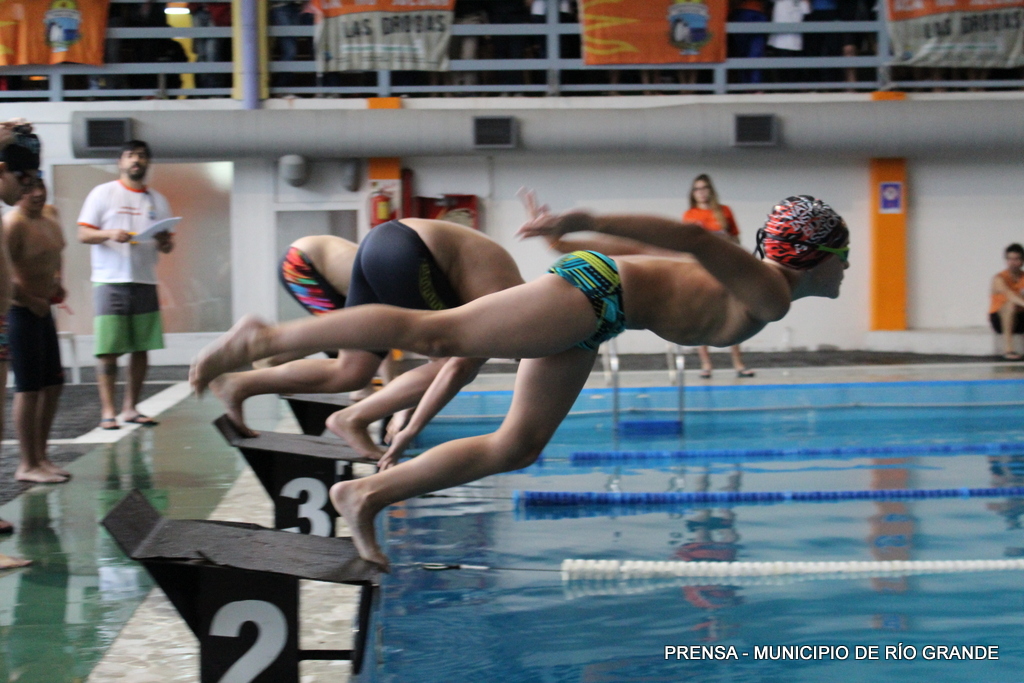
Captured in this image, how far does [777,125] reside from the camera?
11.6 meters

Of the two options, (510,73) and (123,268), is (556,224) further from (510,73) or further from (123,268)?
(510,73)

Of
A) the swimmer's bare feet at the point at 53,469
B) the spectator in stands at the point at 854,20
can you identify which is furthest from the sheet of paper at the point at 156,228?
the spectator in stands at the point at 854,20

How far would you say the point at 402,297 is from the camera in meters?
3.61

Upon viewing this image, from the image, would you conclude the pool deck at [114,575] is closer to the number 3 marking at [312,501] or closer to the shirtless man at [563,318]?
the number 3 marking at [312,501]

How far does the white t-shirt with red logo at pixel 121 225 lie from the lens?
6.36m

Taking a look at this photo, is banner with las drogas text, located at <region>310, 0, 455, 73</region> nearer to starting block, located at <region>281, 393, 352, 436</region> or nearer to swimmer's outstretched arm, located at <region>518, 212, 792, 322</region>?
starting block, located at <region>281, 393, 352, 436</region>

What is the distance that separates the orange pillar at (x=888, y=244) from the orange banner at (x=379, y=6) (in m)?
5.89

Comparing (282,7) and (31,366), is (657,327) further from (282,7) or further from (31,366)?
(282,7)

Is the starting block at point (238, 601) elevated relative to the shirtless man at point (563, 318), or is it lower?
lower

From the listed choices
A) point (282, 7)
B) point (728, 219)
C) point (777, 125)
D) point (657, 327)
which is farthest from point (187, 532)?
point (282, 7)

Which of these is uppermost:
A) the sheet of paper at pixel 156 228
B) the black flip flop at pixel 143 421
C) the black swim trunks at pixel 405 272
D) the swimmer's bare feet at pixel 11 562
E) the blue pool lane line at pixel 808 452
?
the sheet of paper at pixel 156 228

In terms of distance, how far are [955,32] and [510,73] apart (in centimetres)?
572

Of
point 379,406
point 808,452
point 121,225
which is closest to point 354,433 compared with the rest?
point 379,406

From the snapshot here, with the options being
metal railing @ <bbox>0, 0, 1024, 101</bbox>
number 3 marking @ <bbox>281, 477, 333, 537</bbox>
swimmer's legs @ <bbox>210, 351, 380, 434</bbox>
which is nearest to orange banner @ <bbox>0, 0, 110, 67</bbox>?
metal railing @ <bbox>0, 0, 1024, 101</bbox>
